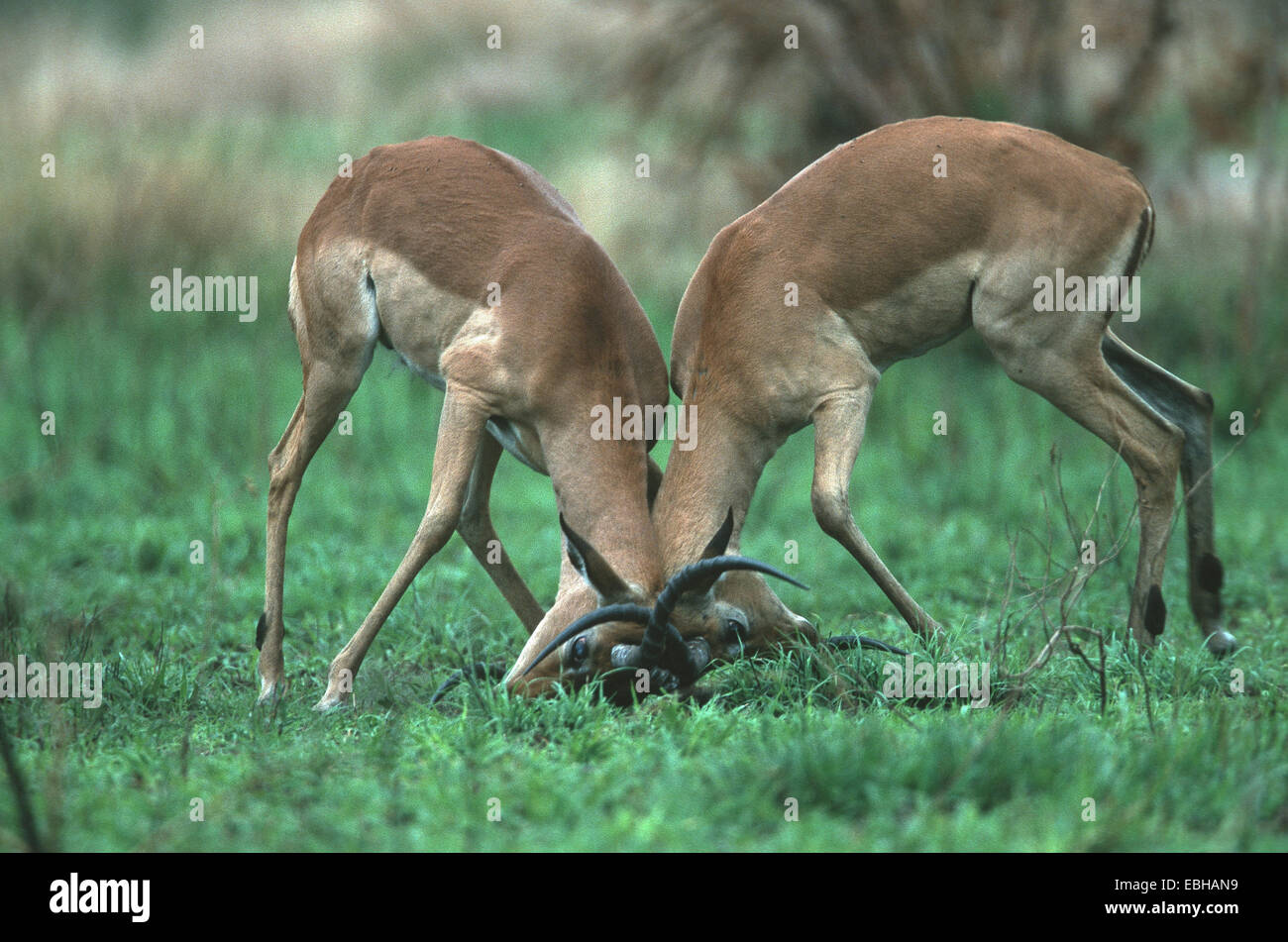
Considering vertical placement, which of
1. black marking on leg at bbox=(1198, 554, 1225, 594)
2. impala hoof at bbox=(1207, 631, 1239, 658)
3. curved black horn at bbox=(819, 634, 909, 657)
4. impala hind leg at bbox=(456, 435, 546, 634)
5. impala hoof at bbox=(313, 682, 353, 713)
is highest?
impala hind leg at bbox=(456, 435, 546, 634)

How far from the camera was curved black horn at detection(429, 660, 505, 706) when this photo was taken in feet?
18.6

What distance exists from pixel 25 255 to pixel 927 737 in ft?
36.5

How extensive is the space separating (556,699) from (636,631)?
15.9 inches

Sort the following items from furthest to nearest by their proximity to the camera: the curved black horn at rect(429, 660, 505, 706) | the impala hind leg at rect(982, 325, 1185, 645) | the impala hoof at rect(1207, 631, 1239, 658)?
the impala hoof at rect(1207, 631, 1239, 658)
the impala hind leg at rect(982, 325, 1185, 645)
the curved black horn at rect(429, 660, 505, 706)

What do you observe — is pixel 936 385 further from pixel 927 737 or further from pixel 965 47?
pixel 927 737

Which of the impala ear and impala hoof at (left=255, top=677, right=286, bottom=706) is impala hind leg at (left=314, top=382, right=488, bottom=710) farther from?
the impala ear

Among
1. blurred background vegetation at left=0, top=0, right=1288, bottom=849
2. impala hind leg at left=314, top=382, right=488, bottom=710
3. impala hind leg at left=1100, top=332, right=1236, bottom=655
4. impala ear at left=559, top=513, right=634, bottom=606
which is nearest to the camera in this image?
blurred background vegetation at left=0, top=0, right=1288, bottom=849

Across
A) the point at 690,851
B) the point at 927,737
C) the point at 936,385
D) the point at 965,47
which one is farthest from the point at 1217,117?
the point at 690,851

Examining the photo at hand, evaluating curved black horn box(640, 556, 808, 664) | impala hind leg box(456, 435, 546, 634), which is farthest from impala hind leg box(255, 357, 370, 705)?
curved black horn box(640, 556, 808, 664)

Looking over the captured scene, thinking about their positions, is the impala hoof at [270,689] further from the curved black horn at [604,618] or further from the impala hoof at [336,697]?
the curved black horn at [604,618]

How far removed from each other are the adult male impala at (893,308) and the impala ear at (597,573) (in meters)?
0.50

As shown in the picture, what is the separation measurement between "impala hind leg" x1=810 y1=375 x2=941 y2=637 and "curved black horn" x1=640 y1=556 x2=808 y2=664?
2.33 ft

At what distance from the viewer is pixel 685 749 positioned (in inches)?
190

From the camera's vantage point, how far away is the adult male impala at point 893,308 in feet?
19.4
